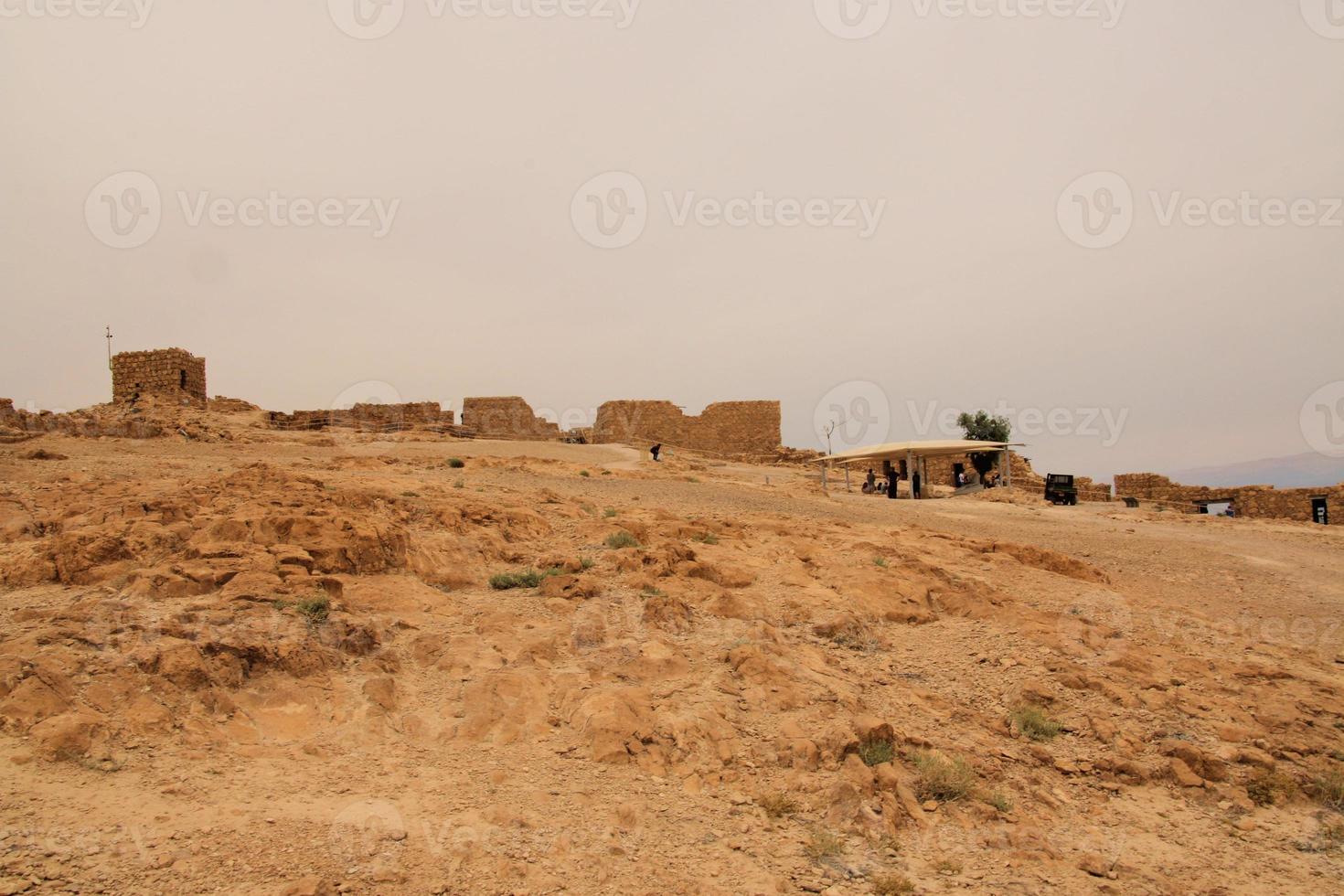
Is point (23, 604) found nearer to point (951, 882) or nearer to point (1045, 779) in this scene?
point (951, 882)

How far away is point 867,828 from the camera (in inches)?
176

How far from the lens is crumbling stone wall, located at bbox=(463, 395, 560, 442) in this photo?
29.2 metres

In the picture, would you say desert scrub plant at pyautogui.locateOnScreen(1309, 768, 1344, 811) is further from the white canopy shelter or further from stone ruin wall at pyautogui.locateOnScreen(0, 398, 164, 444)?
stone ruin wall at pyautogui.locateOnScreen(0, 398, 164, 444)

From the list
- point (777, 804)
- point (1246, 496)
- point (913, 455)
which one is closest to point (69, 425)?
point (777, 804)

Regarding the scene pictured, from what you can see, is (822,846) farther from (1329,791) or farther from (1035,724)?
(1329,791)

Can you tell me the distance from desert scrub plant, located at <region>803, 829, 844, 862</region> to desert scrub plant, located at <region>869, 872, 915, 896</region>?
0.23 meters

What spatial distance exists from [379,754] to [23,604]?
2998mm

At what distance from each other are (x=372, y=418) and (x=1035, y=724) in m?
24.3

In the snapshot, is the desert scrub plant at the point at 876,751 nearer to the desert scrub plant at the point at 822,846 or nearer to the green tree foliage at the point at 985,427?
the desert scrub plant at the point at 822,846

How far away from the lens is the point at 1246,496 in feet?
89.2

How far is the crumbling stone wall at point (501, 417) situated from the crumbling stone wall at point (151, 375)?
347 inches

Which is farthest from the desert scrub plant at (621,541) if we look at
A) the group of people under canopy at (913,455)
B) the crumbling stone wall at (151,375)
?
the crumbling stone wall at (151,375)

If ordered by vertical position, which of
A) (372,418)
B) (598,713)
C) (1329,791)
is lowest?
(1329,791)

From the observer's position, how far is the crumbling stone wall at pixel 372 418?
24812mm
